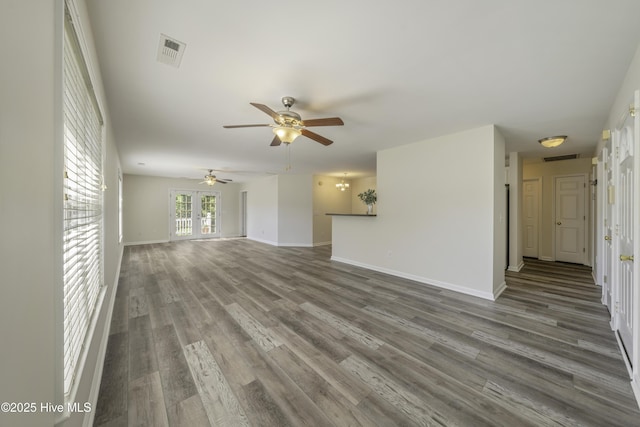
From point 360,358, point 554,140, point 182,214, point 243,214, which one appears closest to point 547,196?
point 554,140

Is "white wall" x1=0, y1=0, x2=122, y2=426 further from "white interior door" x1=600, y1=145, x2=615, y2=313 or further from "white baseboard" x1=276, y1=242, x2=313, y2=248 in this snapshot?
"white baseboard" x1=276, y1=242, x2=313, y2=248

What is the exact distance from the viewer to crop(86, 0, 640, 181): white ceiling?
1453 millimetres

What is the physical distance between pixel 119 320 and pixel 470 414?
3442 mm

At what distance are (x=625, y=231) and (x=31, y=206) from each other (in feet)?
12.3

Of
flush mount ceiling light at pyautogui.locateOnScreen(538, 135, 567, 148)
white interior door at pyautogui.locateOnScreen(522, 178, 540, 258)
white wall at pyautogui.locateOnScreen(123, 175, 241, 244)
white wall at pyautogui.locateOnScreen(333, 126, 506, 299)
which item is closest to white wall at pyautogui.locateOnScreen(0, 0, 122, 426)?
white wall at pyautogui.locateOnScreen(333, 126, 506, 299)

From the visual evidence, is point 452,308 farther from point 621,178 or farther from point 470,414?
point 621,178

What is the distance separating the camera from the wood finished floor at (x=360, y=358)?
4.90 ft

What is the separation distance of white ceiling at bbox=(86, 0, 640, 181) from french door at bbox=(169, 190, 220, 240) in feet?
18.9

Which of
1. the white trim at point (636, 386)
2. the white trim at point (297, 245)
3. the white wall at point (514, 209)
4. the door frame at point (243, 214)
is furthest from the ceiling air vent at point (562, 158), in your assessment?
the door frame at point (243, 214)

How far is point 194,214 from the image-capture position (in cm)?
911

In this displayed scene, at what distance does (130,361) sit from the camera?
1.97m

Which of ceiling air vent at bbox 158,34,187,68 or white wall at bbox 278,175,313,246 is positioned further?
white wall at bbox 278,175,313,246

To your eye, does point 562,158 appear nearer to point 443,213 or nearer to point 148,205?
point 443,213

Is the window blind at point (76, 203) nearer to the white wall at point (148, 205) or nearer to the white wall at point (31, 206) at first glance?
the white wall at point (31, 206)
